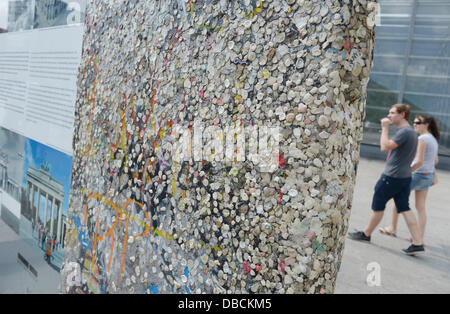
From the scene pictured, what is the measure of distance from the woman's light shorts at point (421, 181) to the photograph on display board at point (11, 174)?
3.96 m

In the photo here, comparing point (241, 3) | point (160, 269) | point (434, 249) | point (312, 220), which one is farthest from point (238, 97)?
point (434, 249)

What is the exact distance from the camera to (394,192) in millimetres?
3879

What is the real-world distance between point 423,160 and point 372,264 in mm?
1322

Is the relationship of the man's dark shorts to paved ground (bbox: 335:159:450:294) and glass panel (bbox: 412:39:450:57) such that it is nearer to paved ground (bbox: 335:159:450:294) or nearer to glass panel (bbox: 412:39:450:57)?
paved ground (bbox: 335:159:450:294)

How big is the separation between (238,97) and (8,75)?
2367 mm

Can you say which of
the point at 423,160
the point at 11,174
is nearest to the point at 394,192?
the point at 423,160

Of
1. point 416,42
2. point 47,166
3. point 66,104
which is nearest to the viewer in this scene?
point 66,104

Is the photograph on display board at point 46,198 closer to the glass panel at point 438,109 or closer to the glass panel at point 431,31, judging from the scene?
the glass panel at point 431,31

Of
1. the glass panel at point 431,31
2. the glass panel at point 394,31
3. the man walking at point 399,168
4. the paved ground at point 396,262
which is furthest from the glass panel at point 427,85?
the man walking at point 399,168

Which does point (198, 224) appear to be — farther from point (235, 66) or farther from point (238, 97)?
point (235, 66)

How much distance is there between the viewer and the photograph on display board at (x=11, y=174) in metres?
2.83

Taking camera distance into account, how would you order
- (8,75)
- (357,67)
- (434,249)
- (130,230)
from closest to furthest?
(357,67), (130,230), (8,75), (434,249)

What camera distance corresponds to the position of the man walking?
3.73 meters

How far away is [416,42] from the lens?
40.2ft
